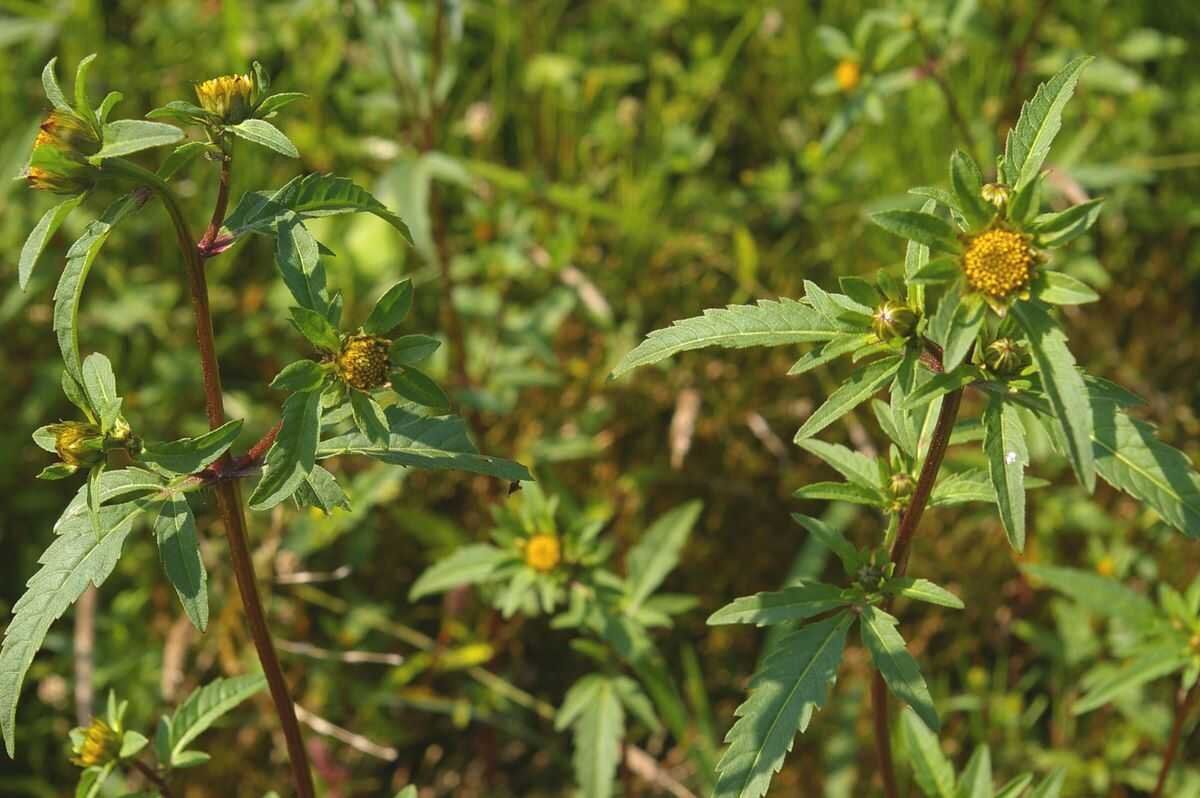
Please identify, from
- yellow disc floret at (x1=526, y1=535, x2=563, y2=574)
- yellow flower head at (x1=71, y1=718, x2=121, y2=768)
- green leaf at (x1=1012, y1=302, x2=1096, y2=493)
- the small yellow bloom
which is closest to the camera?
green leaf at (x1=1012, y1=302, x2=1096, y2=493)

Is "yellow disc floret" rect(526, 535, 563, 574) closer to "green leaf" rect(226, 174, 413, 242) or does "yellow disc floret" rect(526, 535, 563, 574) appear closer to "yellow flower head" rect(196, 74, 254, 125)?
"green leaf" rect(226, 174, 413, 242)

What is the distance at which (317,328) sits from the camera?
5.49ft

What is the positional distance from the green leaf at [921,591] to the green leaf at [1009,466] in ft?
0.61

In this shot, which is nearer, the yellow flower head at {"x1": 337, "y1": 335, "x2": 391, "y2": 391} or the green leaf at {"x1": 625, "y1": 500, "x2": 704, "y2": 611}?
the yellow flower head at {"x1": 337, "y1": 335, "x2": 391, "y2": 391}

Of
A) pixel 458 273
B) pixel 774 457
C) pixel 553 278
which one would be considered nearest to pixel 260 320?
pixel 458 273

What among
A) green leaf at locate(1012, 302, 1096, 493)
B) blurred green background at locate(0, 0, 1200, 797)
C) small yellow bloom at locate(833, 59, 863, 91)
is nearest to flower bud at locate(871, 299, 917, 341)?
green leaf at locate(1012, 302, 1096, 493)

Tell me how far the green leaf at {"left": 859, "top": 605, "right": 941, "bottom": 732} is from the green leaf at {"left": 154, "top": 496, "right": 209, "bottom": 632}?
102 cm

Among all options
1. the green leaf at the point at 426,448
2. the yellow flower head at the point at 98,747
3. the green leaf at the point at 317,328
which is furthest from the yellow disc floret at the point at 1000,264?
the yellow flower head at the point at 98,747

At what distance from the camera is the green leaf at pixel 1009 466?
5.18 ft

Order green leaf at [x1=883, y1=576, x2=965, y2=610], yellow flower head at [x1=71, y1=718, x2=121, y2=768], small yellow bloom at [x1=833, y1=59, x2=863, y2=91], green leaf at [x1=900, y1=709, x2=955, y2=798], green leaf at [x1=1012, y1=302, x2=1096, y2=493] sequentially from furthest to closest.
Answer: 1. small yellow bloom at [x1=833, y1=59, x2=863, y2=91]
2. green leaf at [x1=900, y1=709, x2=955, y2=798]
3. yellow flower head at [x1=71, y1=718, x2=121, y2=768]
4. green leaf at [x1=883, y1=576, x2=965, y2=610]
5. green leaf at [x1=1012, y1=302, x2=1096, y2=493]

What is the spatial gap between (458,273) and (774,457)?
120 centimetres

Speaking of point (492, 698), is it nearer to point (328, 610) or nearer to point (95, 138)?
point (328, 610)

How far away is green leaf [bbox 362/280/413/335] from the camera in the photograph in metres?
1.71

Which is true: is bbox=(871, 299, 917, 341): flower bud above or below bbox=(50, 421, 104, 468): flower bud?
above
